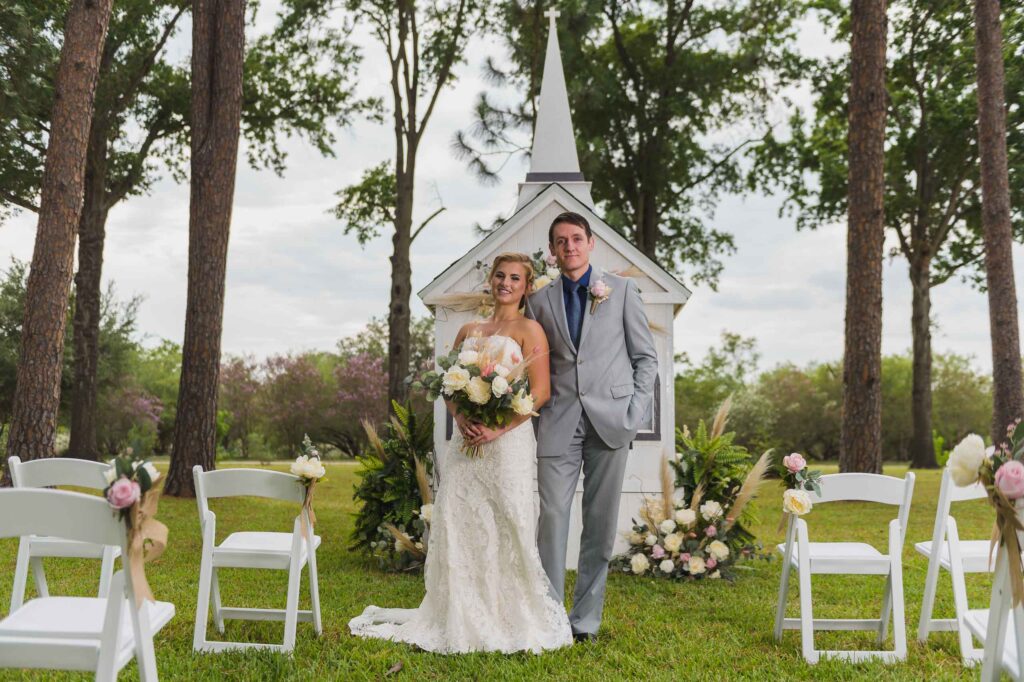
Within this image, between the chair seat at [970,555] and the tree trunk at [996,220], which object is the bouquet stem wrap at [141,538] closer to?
the chair seat at [970,555]

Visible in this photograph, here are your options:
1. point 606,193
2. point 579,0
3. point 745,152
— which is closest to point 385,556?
point 579,0

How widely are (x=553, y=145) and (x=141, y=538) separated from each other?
8500 millimetres

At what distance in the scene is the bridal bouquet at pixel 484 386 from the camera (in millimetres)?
5000

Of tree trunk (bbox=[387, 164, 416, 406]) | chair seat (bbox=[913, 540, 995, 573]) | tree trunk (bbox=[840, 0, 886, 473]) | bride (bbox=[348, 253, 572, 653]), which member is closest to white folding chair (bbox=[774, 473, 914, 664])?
chair seat (bbox=[913, 540, 995, 573])

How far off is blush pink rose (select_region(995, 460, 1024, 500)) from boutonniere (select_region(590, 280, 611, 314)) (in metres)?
2.75

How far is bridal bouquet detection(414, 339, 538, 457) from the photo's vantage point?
197 inches

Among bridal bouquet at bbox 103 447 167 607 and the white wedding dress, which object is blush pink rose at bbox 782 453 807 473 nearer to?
the white wedding dress

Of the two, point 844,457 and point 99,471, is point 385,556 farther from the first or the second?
point 844,457

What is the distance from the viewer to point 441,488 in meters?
5.43

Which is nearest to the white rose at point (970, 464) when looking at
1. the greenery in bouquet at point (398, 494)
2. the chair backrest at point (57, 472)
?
the chair backrest at point (57, 472)

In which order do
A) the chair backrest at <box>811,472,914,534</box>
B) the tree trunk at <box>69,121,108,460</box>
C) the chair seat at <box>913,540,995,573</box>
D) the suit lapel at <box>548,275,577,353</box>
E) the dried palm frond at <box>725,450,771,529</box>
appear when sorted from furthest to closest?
the tree trunk at <box>69,121,108,460</box>, the dried palm frond at <box>725,450,771,529</box>, the suit lapel at <box>548,275,577,353</box>, the chair backrest at <box>811,472,914,534</box>, the chair seat at <box>913,540,995,573</box>

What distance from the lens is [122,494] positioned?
2.97 m

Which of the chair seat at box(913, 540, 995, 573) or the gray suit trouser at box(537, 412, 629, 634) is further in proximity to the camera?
the gray suit trouser at box(537, 412, 629, 634)

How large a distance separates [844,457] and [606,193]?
11357 mm
